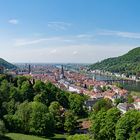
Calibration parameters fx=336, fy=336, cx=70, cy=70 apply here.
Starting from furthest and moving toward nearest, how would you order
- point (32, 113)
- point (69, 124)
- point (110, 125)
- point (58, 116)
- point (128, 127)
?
point (58, 116) → point (69, 124) → point (32, 113) → point (110, 125) → point (128, 127)

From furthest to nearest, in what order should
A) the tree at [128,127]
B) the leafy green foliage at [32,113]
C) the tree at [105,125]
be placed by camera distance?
the leafy green foliage at [32,113] < the tree at [105,125] < the tree at [128,127]

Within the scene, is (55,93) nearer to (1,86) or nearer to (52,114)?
(1,86)

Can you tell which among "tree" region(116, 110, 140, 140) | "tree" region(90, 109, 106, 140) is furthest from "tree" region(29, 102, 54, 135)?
"tree" region(116, 110, 140, 140)

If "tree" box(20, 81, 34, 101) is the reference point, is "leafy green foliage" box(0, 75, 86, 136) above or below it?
below

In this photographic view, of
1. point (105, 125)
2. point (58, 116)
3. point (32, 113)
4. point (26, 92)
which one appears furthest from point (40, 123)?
point (26, 92)

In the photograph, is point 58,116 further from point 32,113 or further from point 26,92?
point 26,92

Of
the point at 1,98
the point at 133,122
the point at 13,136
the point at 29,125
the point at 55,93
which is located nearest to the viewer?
the point at 133,122

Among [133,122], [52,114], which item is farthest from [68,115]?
[133,122]

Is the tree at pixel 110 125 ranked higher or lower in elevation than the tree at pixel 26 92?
lower

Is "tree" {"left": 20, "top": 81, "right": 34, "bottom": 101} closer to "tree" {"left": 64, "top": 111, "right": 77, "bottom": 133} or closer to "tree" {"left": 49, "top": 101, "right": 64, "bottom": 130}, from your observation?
"tree" {"left": 49, "top": 101, "right": 64, "bottom": 130}

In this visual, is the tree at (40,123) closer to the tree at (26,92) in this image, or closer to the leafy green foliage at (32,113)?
the leafy green foliage at (32,113)

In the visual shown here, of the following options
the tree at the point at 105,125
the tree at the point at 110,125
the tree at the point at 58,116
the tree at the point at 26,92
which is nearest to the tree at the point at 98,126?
the tree at the point at 105,125
